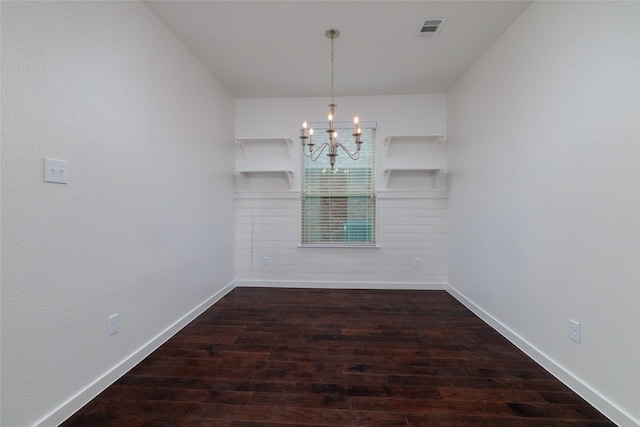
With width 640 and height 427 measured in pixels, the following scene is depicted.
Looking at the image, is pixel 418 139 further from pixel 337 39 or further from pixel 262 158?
pixel 262 158

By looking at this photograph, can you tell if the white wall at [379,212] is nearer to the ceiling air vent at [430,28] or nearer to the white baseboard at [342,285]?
the white baseboard at [342,285]

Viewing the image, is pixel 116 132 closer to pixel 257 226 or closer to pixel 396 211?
pixel 257 226

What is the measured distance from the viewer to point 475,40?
2410 millimetres

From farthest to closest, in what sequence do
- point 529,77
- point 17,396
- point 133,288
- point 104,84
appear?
1. point 529,77
2. point 133,288
3. point 104,84
4. point 17,396

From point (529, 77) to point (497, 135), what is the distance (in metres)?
0.52

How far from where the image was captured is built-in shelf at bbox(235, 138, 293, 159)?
11.8 ft

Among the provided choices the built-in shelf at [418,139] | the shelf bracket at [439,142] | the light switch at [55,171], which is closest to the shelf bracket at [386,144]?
the built-in shelf at [418,139]

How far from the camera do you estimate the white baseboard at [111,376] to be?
1.38 m

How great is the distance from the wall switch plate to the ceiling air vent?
2.42 m

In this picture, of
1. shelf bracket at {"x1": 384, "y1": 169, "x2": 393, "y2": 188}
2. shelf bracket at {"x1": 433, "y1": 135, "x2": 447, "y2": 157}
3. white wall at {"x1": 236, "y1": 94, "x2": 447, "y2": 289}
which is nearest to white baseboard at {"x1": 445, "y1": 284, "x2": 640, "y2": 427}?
white wall at {"x1": 236, "y1": 94, "x2": 447, "y2": 289}

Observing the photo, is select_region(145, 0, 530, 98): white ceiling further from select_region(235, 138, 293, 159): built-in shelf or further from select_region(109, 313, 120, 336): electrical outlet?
select_region(109, 313, 120, 336): electrical outlet

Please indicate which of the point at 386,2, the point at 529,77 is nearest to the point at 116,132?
the point at 386,2

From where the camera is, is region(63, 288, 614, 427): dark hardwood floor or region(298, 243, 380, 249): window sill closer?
region(63, 288, 614, 427): dark hardwood floor

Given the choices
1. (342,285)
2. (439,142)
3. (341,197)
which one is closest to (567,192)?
(439,142)
